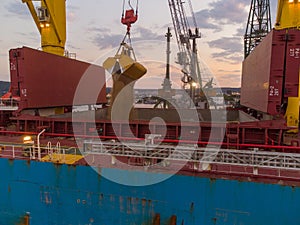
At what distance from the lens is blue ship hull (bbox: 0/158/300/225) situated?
5.77 metres

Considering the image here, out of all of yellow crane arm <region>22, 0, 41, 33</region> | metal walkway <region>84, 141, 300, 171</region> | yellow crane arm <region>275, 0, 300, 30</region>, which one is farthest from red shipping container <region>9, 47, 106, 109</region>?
yellow crane arm <region>275, 0, 300, 30</region>

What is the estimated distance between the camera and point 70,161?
729 centimetres

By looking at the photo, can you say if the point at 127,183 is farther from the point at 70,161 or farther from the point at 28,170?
the point at 28,170

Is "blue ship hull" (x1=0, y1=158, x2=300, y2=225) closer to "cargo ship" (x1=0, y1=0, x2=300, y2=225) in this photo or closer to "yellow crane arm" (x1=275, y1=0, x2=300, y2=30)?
"cargo ship" (x1=0, y1=0, x2=300, y2=225)

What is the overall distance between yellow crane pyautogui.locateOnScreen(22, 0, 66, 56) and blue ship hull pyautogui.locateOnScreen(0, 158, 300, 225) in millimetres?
12835

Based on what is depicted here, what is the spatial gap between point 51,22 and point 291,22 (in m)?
15.9

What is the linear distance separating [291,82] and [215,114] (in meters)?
6.40

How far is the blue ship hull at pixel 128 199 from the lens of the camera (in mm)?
5770

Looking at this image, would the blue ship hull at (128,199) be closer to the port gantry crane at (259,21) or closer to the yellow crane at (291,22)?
the yellow crane at (291,22)

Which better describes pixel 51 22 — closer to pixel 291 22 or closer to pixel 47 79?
pixel 47 79

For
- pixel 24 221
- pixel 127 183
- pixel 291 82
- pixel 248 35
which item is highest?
pixel 248 35

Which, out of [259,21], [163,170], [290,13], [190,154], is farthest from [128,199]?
[259,21]

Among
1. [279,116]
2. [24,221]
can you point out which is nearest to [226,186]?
[279,116]

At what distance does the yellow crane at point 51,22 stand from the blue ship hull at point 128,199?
12835 mm
